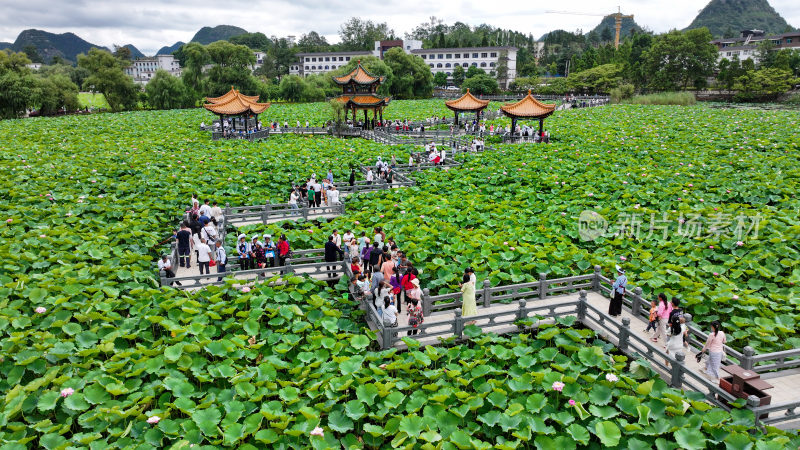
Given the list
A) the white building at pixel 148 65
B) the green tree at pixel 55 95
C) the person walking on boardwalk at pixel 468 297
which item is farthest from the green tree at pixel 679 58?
the white building at pixel 148 65

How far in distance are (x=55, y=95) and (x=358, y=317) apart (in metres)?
54.0

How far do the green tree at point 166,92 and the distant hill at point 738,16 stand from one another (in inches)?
7201

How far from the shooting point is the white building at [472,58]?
88.2 metres

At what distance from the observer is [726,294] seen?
10.1m

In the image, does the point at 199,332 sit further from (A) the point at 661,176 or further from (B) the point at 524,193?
(A) the point at 661,176

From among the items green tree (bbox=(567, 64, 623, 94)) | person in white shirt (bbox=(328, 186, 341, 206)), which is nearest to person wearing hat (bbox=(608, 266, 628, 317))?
person in white shirt (bbox=(328, 186, 341, 206))

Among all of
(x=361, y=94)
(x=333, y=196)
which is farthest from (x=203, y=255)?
(x=361, y=94)

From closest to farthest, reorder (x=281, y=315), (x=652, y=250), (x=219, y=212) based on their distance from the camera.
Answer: (x=281, y=315)
(x=652, y=250)
(x=219, y=212)

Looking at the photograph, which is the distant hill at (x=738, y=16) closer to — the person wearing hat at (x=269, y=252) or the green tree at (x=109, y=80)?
the green tree at (x=109, y=80)

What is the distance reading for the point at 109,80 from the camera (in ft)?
175

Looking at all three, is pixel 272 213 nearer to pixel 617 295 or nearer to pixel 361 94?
pixel 617 295

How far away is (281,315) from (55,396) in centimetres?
392

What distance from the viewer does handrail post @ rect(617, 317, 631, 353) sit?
8.58 metres

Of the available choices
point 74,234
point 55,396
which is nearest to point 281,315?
point 55,396
